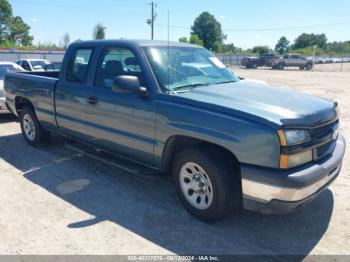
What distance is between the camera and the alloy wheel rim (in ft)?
11.4

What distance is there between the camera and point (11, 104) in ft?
21.6

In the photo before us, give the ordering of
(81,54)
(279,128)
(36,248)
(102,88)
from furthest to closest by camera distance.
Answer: (81,54)
(102,88)
(36,248)
(279,128)

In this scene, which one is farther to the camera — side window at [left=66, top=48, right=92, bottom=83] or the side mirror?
side window at [left=66, top=48, right=92, bottom=83]

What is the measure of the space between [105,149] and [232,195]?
2.04 meters

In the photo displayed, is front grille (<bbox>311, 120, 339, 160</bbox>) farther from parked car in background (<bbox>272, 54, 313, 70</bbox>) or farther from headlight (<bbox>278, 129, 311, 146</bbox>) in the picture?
parked car in background (<bbox>272, 54, 313, 70</bbox>)

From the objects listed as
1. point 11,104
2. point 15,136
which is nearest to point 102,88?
point 11,104

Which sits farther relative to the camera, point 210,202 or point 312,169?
point 210,202

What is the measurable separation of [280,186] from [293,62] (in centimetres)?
4261

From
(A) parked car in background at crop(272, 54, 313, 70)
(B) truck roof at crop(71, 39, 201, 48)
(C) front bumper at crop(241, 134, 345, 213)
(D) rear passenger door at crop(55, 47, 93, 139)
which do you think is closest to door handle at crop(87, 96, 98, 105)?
(D) rear passenger door at crop(55, 47, 93, 139)

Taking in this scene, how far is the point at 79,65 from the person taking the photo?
16.1 feet

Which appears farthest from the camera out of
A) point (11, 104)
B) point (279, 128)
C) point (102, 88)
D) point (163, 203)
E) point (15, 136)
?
point (15, 136)

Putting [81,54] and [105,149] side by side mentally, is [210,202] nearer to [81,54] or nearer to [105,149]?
[105,149]

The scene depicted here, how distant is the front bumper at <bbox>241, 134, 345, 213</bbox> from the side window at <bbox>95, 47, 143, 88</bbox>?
191 centimetres

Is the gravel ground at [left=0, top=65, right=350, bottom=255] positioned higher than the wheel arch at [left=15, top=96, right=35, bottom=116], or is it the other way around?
the wheel arch at [left=15, top=96, right=35, bottom=116]
